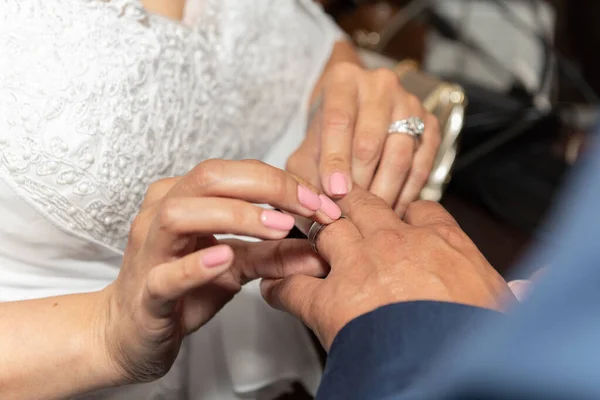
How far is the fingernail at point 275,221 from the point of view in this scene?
1.91ft

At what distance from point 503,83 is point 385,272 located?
1.87 meters

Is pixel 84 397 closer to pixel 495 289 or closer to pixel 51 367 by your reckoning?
pixel 51 367

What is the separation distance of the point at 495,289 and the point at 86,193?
1.69ft

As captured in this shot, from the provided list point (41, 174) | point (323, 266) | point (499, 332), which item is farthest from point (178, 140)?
point (499, 332)

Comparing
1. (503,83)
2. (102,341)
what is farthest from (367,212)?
(503,83)

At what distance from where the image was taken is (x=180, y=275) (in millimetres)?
566

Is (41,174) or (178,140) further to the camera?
(178,140)

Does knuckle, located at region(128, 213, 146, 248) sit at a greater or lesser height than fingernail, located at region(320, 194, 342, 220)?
lesser

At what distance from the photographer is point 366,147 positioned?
0.81 meters

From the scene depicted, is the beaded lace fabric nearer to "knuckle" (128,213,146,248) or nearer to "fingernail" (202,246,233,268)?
"knuckle" (128,213,146,248)

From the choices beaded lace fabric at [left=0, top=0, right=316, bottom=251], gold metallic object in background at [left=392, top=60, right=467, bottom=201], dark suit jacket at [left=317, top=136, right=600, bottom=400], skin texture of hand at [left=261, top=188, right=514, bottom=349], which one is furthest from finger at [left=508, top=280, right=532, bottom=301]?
beaded lace fabric at [left=0, top=0, right=316, bottom=251]

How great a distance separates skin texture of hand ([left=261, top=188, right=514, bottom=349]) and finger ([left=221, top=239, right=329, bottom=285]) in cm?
2

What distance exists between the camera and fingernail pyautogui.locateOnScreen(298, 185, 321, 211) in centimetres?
63

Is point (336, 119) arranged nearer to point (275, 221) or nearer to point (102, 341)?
point (275, 221)
